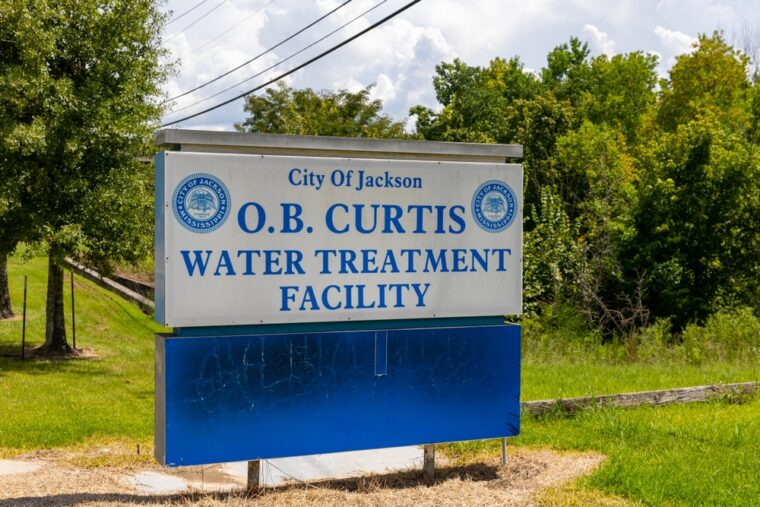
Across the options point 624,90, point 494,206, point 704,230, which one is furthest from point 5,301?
point 624,90

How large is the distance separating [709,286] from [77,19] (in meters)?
19.7

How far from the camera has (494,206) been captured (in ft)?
26.0

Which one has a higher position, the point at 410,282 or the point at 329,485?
the point at 410,282

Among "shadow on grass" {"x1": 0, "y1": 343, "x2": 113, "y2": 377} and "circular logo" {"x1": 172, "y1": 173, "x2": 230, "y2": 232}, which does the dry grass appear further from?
"shadow on grass" {"x1": 0, "y1": 343, "x2": 113, "y2": 377}

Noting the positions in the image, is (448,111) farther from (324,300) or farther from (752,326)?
(324,300)

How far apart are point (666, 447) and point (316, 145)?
181 inches

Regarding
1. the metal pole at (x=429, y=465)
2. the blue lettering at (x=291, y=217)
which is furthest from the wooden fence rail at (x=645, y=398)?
the blue lettering at (x=291, y=217)

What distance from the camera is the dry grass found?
23.2 ft

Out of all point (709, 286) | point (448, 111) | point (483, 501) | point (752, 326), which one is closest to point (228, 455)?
point (483, 501)

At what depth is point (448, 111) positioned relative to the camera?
3922 cm

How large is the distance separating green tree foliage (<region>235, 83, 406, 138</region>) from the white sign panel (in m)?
41.6

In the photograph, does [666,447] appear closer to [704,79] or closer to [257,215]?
[257,215]


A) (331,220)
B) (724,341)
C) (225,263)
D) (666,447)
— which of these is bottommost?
(724,341)

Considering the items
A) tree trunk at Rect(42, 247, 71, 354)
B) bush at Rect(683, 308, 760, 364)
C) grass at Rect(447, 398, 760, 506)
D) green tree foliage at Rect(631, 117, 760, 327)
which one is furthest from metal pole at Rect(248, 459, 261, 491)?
green tree foliage at Rect(631, 117, 760, 327)
